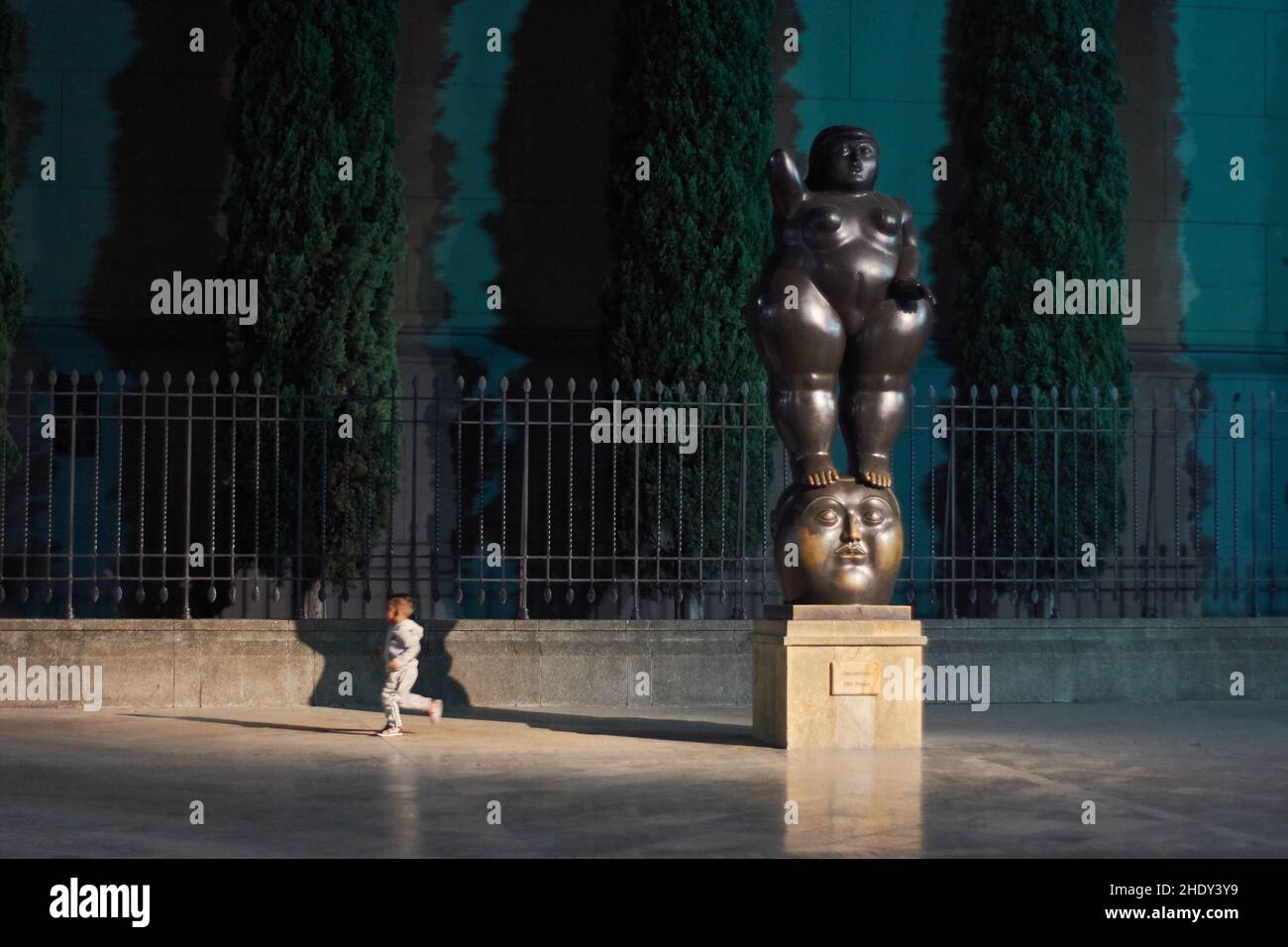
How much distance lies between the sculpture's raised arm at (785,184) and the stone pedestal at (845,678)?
2328 millimetres

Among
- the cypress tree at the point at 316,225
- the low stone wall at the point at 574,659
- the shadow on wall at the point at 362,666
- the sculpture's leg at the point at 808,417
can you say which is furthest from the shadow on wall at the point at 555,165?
the sculpture's leg at the point at 808,417

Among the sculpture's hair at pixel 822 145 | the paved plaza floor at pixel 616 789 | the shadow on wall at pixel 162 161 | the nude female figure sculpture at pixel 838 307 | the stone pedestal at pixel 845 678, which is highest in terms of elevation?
the shadow on wall at pixel 162 161

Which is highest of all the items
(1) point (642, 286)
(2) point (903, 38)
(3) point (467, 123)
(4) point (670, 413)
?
(2) point (903, 38)

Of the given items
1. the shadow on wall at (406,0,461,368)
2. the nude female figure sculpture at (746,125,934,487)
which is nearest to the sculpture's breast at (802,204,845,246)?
the nude female figure sculpture at (746,125,934,487)

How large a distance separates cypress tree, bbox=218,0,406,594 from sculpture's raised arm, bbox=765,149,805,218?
5620 mm

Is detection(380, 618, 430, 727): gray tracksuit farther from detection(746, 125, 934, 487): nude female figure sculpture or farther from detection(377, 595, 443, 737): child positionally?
detection(746, 125, 934, 487): nude female figure sculpture

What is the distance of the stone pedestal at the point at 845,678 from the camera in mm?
9094

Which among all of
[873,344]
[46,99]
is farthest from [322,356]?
[873,344]

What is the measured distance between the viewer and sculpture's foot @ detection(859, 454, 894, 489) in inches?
369

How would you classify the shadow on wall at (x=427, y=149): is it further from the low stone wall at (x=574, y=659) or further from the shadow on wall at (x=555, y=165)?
the low stone wall at (x=574, y=659)

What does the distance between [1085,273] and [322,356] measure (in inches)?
293

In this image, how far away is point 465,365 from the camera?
1616 centimetres

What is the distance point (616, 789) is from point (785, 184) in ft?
12.2

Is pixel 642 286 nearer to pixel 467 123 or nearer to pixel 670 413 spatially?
pixel 670 413
